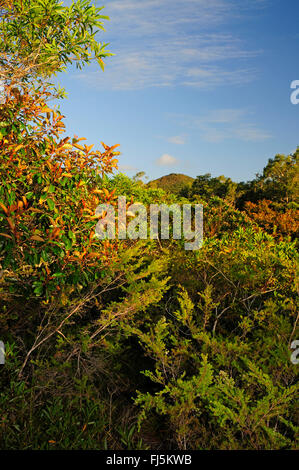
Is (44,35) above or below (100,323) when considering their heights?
above

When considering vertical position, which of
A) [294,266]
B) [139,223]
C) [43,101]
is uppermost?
[43,101]

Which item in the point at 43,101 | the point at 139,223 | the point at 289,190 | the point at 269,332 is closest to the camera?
the point at 43,101

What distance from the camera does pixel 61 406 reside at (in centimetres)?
482

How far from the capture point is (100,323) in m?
5.89

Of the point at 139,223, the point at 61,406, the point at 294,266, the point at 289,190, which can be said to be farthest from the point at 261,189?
the point at 61,406

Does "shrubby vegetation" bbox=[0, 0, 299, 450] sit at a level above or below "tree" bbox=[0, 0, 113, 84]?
below

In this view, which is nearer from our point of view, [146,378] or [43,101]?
[43,101]

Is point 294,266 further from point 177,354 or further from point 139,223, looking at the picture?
→ point 139,223

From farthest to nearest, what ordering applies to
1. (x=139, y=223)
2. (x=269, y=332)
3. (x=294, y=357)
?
(x=139, y=223)
(x=269, y=332)
(x=294, y=357)

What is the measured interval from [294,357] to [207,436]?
4.81ft

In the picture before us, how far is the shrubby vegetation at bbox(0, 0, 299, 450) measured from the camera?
4.07 m

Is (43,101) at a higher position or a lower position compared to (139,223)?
higher

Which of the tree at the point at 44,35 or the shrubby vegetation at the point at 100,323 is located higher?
the tree at the point at 44,35

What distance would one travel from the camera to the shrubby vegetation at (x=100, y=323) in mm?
4074
